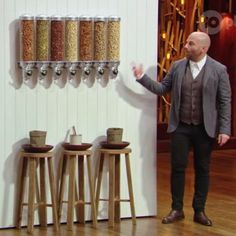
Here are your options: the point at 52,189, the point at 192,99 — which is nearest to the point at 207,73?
the point at 192,99

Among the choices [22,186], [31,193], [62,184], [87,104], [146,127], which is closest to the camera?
[31,193]

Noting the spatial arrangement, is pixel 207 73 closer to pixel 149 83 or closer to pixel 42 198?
pixel 149 83

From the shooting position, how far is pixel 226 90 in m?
5.20

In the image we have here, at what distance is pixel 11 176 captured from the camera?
5055 mm

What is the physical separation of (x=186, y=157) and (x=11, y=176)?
1301 mm

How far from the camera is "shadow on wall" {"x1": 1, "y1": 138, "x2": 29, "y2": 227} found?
504 centimetres

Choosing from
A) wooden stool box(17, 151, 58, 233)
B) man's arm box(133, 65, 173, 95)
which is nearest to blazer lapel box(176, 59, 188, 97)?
man's arm box(133, 65, 173, 95)

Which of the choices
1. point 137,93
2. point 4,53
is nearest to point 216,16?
point 137,93

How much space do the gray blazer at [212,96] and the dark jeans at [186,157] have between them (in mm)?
73

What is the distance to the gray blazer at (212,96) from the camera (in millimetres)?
5176

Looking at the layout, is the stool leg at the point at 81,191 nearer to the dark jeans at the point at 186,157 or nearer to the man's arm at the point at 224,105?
the dark jeans at the point at 186,157

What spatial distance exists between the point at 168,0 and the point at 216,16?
0.75 metres

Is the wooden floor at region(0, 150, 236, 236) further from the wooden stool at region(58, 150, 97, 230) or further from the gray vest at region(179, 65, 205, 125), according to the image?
the gray vest at region(179, 65, 205, 125)

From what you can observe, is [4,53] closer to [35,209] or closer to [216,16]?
[35,209]
